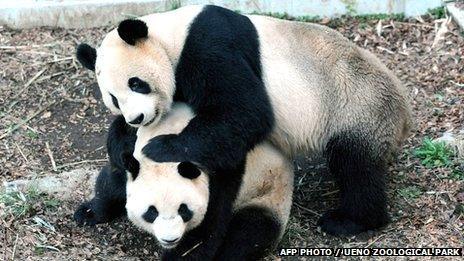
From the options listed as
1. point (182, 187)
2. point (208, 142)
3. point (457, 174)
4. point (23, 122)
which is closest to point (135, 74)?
point (208, 142)

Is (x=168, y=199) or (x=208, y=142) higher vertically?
(x=208, y=142)

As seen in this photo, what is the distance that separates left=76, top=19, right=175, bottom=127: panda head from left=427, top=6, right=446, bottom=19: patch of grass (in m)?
3.82

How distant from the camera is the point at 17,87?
26.5 ft

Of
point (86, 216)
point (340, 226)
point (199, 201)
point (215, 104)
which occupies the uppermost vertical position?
point (215, 104)

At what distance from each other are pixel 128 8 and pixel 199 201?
3677 mm

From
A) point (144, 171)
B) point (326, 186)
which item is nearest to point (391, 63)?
point (326, 186)

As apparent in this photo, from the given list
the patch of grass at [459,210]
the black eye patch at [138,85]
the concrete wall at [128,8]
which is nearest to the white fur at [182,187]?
the black eye patch at [138,85]

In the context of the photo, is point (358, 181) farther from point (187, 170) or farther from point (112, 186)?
point (112, 186)

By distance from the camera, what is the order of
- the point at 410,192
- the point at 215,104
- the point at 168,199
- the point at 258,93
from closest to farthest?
the point at 168,199 < the point at 215,104 < the point at 258,93 < the point at 410,192

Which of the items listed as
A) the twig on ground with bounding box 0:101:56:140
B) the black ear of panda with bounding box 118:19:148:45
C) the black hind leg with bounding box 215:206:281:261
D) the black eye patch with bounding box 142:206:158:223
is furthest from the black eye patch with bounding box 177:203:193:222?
the twig on ground with bounding box 0:101:56:140

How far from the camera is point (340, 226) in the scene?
21.0 feet

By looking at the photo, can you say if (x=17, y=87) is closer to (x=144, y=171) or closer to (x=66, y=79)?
(x=66, y=79)

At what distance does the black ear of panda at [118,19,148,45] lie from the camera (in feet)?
18.7

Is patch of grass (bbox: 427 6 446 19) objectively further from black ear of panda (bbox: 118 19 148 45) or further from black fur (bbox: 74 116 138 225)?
black ear of panda (bbox: 118 19 148 45)
